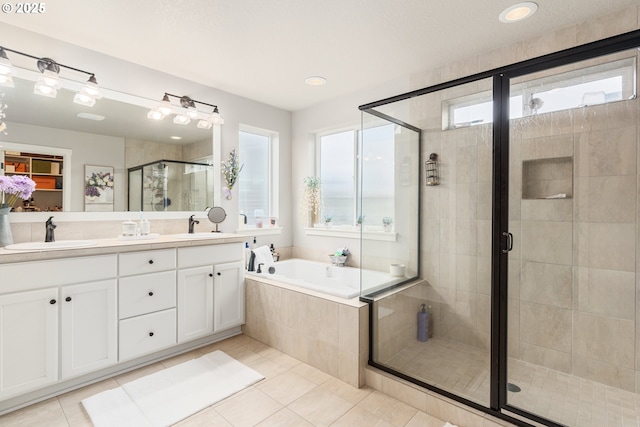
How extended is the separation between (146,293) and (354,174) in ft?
7.96

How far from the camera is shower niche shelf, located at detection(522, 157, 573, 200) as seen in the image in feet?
6.83

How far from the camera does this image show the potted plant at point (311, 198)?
3971mm

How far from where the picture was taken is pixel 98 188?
8.54ft

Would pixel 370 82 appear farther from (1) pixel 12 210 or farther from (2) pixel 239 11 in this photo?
(1) pixel 12 210

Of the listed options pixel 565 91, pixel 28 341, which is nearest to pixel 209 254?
pixel 28 341

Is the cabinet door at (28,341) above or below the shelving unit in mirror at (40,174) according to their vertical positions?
below

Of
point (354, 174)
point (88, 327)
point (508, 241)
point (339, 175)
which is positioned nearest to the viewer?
point (508, 241)

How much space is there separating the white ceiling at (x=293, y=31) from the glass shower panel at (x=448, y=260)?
1.62 feet

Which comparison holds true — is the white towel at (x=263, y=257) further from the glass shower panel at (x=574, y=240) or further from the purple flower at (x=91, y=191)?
the glass shower panel at (x=574, y=240)

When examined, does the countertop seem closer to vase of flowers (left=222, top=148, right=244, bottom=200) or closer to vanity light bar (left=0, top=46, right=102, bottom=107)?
vase of flowers (left=222, top=148, right=244, bottom=200)

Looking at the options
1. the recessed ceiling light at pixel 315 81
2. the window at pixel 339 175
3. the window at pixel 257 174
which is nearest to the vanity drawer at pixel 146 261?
the window at pixel 257 174

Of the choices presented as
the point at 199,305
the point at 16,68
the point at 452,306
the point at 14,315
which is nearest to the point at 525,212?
the point at 452,306

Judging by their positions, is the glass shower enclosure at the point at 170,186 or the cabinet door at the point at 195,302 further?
the glass shower enclosure at the point at 170,186

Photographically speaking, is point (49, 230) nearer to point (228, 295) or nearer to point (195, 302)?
point (195, 302)
